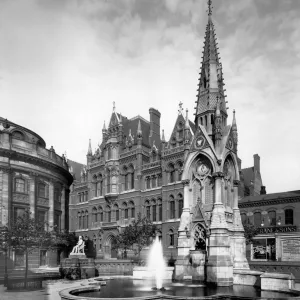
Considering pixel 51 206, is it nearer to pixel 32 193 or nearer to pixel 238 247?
pixel 32 193

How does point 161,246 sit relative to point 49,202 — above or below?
below

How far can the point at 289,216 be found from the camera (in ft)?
167

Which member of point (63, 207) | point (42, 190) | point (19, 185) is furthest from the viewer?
point (63, 207)

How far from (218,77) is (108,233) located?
116 ft

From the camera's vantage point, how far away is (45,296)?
20797 millimetres

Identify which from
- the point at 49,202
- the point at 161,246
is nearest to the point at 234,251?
the point at 161,246

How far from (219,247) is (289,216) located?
24.5 metres


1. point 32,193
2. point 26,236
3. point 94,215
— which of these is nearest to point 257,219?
point 94,215

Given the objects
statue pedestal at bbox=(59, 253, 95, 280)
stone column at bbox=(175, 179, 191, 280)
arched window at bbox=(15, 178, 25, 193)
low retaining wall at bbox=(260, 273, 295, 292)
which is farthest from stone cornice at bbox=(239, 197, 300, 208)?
arched window at bbox=(15, 178, 25, 193)

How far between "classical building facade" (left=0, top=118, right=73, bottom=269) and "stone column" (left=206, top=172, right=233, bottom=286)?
908 inches

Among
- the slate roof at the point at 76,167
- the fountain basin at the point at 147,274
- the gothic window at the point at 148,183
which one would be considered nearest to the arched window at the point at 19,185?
the gothic window at the point at 148,183

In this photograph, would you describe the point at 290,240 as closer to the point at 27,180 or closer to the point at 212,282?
the point at 212,282

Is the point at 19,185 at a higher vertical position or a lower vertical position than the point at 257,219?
higher

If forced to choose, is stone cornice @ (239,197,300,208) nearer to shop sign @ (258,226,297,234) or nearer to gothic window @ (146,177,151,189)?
shop sign @ (258,226,297,234)
